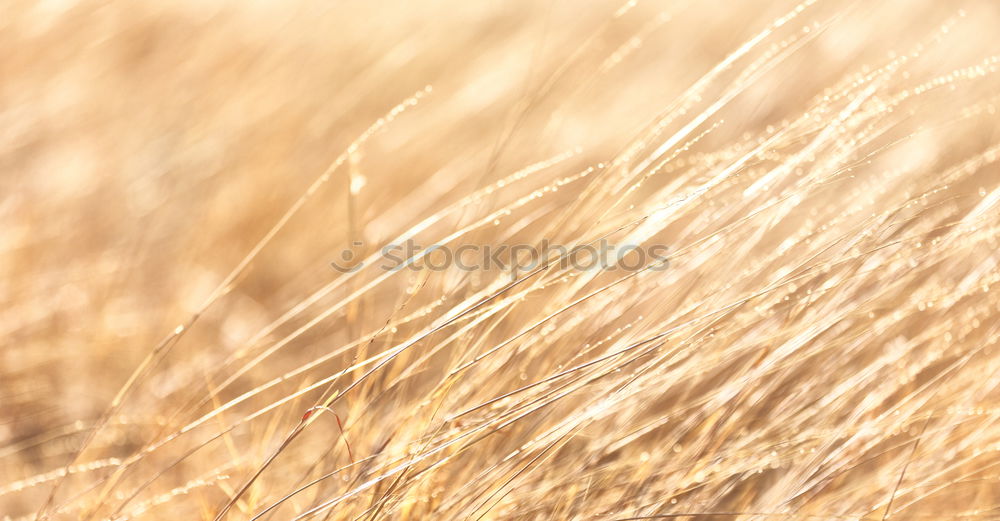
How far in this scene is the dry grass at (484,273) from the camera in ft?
2.13

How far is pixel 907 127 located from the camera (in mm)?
1607

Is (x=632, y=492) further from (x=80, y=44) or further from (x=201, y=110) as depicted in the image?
(x=80, y=44)

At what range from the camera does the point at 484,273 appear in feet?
3.82

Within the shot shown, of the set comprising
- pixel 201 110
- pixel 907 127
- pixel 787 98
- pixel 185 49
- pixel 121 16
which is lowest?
pixel 907 127

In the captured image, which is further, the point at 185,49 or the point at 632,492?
the point at 185,49

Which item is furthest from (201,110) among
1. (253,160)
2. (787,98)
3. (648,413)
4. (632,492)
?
(787,98)

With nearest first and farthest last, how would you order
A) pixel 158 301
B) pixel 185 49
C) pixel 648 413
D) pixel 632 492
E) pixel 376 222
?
pixel 632 492 < pixel 648 413 < pixel 158 301 < pixel 376 222 < pixel 185 49

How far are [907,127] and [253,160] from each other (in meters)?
1.24

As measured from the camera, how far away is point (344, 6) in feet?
5.28

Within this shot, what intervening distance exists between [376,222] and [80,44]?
555mm

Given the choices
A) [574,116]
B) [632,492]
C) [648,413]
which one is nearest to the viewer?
[632,492]

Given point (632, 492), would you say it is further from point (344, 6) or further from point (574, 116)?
point (344, 6)

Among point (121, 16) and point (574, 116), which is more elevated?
point (121, 16)

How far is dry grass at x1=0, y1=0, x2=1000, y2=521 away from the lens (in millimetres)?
650
